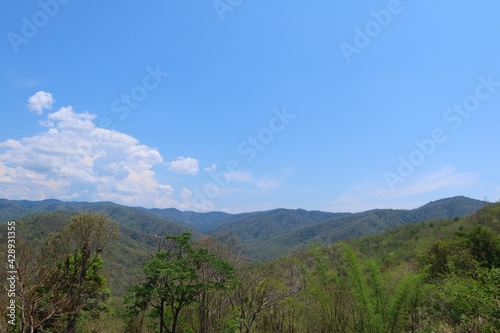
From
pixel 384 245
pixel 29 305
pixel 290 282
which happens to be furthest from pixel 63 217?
pixel 29 305

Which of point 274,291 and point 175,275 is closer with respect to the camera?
point 175,275

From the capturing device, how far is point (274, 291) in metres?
17.6

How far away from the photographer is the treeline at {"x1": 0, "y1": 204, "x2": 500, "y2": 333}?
8.72 m

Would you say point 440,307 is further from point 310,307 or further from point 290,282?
point 290,282

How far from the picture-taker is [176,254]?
52.2 ft
